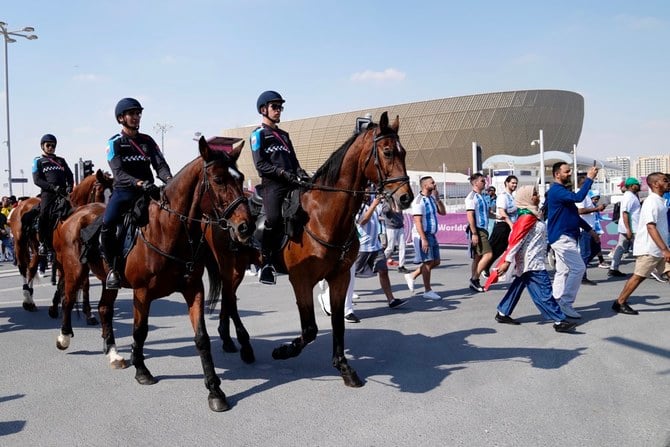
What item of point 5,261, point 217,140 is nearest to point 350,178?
point 217,140

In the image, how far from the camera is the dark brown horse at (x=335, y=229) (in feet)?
16.2

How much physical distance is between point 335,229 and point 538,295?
3.58 meters

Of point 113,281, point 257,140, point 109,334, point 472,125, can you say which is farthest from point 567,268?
point 472,125

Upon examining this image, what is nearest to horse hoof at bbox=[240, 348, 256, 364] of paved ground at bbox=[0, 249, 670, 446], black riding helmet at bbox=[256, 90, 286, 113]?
paved ground at bbox=[0, 249, 670, 446]

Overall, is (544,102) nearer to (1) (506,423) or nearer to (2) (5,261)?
(2) (5,261)

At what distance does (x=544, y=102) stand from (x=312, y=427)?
88.3m

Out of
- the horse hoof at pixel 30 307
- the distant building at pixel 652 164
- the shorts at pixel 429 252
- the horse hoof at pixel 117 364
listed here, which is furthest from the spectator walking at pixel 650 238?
the distant building at pixel 652 164

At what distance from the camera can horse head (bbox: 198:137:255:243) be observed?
4344 mm

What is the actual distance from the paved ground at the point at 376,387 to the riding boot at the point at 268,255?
97 centimetres

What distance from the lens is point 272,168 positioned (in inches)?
212

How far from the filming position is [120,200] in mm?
5344

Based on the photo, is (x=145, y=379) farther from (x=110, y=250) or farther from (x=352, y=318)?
→ (x=352, y=318)

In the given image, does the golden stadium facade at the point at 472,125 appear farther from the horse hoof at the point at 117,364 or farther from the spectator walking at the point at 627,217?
the horse hoof at the point at 117,364

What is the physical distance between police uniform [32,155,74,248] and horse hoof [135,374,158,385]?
173 inches
